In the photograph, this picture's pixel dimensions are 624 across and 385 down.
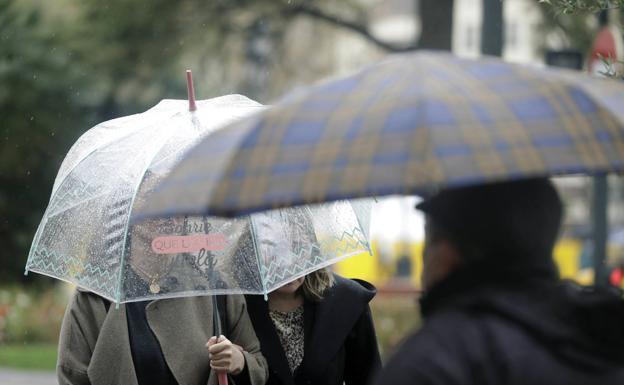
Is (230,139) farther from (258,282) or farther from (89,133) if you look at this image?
(89,133)

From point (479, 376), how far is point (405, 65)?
0.72 meters

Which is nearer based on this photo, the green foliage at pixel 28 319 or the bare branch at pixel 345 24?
the bare branch at pixel 345 24

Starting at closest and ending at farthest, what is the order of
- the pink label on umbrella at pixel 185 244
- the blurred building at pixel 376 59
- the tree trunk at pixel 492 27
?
the pink label on umbrella at pixel 185 244
the tree trunk at pixel 492 27
the blurred building at pixel 376 59

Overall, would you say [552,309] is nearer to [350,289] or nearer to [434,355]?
[434,355]

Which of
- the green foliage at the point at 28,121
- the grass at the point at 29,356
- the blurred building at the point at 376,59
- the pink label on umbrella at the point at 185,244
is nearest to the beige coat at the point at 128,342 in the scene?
the pink label on umbrella at the point at 185,244

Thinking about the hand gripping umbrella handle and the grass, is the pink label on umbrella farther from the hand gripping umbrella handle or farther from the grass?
the grass

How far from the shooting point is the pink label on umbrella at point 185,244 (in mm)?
4469

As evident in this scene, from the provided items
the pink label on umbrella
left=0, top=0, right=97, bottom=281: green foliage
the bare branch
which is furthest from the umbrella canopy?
left=0, top=0, right=97, bottom=281: green foliage

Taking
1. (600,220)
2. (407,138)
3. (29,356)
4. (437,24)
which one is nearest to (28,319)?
(29,356)

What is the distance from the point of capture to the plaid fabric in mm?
2395

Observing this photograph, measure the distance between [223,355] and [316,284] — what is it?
0.57 m

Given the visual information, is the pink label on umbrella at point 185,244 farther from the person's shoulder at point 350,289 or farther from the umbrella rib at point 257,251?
the person's shoulder at point 350,289

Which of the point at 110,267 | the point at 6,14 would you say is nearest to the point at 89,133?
the point at 110,267

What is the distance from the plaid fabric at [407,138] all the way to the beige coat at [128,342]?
2064mm
